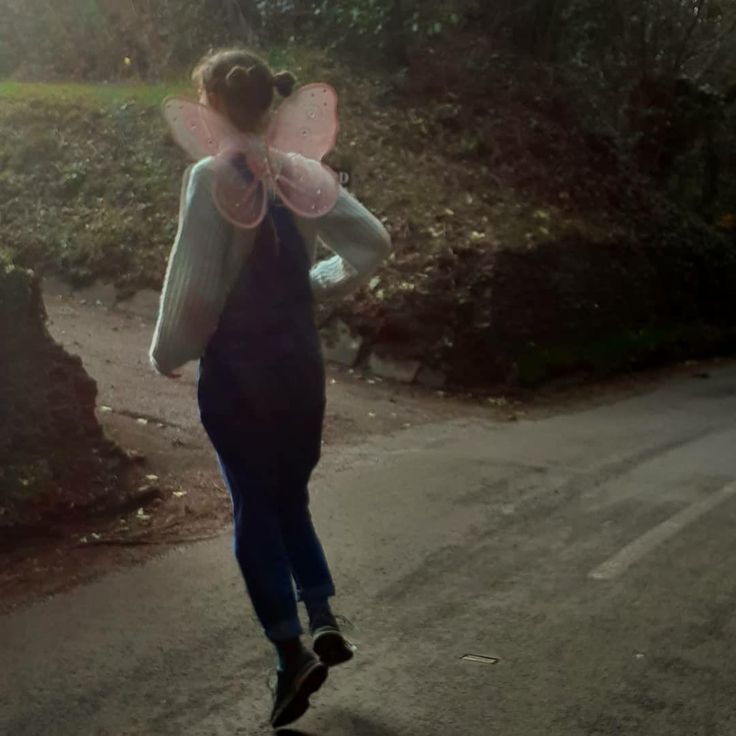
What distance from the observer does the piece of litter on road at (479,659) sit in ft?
15.1

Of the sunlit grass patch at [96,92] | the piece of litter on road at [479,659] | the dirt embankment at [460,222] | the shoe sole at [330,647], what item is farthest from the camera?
the sunlit grass patch at [96,92]

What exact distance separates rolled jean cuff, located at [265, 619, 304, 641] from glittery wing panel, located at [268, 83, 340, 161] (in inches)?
65.5

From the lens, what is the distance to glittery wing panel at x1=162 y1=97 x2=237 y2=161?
3914mm

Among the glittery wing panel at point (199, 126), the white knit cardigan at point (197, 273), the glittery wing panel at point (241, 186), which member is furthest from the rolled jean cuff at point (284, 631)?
the glittery wing panel at point (199, 126)

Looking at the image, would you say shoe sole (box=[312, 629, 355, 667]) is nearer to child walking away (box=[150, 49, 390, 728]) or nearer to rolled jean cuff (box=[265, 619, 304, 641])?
child walking away (box=[150, 49, 390, 728])

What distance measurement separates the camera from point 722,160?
23.3 meters

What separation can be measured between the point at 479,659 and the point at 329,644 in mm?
878

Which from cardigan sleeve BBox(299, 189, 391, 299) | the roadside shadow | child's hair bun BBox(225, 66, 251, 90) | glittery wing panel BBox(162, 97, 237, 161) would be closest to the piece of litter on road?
the roadside shadow

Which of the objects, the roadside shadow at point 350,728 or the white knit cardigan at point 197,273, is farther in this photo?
the roadside shadow at point 350,728

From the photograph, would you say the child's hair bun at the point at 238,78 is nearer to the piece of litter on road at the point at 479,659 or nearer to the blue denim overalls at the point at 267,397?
the blue denim overalls at the point at 267,397

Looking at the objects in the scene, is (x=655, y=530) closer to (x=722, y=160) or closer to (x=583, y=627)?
(x=583, y=627)

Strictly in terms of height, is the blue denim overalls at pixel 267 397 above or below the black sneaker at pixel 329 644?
above

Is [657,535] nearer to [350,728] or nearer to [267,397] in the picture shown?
[350,728]

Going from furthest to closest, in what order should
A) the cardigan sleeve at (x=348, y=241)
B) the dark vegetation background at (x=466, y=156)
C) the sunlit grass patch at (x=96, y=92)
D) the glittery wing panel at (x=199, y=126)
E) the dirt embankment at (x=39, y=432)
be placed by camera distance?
the sunlit grass patch at (x=96, y=92)
the dark vegetation background at (x=466, y=156)
the dirt embankment at (x=39, y=432)
the cardigan sleeve at (x=348, y=241)
the glittery wing panel at (x=199, y=126)
